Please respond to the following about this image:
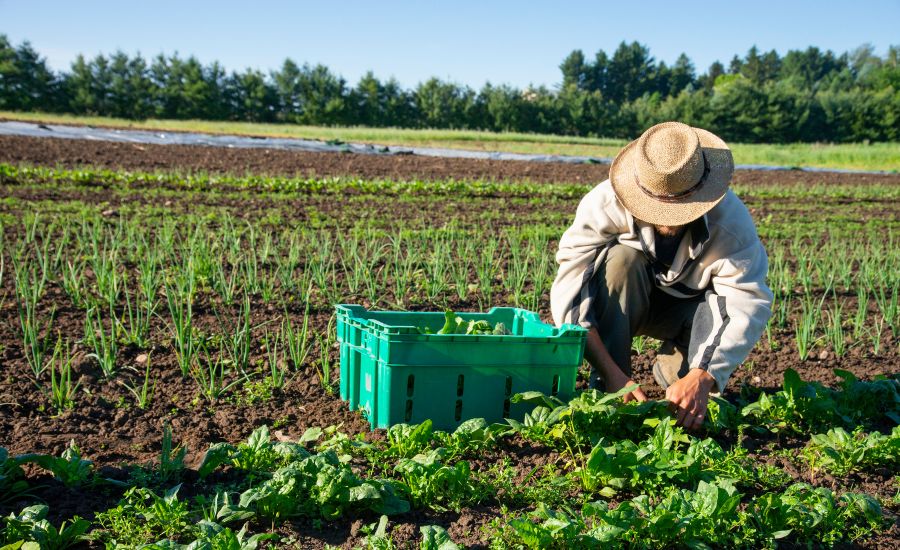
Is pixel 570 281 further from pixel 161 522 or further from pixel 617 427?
pixel 161 522

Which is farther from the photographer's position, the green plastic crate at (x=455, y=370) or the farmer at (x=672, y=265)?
the farmer at (x=672, y=265)

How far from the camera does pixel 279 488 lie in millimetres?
1823

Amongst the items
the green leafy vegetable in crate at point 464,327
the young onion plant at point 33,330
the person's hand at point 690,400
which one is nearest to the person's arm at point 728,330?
the person's hand at point 690,400

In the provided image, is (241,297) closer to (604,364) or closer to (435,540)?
(604,364)

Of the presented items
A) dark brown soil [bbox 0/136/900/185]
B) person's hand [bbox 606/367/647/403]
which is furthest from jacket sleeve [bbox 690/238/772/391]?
dark brown soil [bbox 0/136/900/185]

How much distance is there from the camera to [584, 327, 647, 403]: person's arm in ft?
8.55

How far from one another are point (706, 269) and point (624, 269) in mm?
293

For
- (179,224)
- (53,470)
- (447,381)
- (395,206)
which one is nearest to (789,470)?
(447,381)

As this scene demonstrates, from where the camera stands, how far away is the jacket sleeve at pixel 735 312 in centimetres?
254

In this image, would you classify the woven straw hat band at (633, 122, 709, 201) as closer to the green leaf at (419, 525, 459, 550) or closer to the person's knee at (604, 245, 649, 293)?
the person's knee at (604, 245, 649, 293)

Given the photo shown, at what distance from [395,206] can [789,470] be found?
6208mm

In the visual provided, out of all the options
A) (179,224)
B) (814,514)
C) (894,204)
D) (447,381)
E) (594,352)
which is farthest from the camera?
(894,204)

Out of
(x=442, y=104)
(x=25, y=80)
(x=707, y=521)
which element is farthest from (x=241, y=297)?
(x=442, y=104)

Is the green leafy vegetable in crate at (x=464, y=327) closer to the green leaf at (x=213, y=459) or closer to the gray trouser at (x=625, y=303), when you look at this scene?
the gray trouser at (x=625, y=303)
